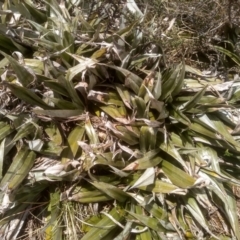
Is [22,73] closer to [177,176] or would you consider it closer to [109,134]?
[109,134]

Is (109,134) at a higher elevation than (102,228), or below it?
higher

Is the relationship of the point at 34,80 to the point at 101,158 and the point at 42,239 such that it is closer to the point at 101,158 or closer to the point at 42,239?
the point at 101,158

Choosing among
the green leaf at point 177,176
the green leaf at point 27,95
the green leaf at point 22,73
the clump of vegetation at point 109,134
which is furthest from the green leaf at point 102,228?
the green leaf at point 22,73

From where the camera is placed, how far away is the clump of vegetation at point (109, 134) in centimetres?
202

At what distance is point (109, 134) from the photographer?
2084mm

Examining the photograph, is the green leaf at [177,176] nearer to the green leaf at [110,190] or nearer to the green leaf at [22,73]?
the green leaf at [110,190]

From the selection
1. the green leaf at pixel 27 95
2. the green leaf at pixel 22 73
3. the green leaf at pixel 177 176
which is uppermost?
the green leaf at pixel 22 73

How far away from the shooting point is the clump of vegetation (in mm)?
2021

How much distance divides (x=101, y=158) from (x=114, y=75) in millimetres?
450

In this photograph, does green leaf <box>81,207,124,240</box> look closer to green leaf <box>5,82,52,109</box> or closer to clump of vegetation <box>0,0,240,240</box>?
clump of vegetation <box>0,0,240,240</box>

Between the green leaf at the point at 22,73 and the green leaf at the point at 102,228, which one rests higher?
the green leaf at the point at 22,73

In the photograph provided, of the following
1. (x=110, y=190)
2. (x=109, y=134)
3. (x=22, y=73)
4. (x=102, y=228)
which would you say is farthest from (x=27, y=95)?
(x=102, y=228)

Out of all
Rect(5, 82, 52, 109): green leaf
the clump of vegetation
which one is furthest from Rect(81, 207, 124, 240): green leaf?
Rect(5, 82, 52, 109): green leaf

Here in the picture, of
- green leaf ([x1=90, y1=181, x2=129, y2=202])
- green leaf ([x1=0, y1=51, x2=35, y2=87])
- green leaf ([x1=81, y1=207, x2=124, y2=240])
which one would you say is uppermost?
green leaf ([x1=0, y1=51, x2=35, y2=87])
